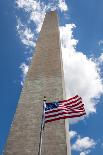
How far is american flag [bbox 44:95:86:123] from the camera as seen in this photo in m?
18.1

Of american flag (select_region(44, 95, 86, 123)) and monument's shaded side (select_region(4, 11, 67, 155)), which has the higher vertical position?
monument's shaded side (select_region(4, 11, 67, 155))

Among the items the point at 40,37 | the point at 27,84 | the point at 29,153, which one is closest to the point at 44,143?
the point at 29,153

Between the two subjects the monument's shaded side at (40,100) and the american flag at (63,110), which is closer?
the american flag at (63,110)

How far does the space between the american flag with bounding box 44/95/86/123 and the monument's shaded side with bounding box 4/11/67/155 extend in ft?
11.1

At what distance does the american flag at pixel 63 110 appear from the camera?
18.1 meters

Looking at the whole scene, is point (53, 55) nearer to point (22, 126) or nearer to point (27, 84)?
point (27, 84)

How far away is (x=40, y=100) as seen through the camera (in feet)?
78.7

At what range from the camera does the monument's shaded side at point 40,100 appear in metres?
21.6

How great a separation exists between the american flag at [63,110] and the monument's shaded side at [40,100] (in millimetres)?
3396

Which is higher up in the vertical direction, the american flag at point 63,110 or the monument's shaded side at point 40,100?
the monument's shaded side at point 40,100

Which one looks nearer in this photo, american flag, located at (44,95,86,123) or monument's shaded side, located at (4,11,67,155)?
american flag, located at (44,95,86,123)

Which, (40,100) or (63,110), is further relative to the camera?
(40,100)

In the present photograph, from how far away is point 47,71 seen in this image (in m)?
26.0

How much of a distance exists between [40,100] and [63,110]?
5.92 meters
